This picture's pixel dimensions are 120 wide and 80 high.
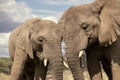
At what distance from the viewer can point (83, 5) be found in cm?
1005

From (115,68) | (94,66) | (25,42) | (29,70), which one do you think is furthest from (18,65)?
(115,68)

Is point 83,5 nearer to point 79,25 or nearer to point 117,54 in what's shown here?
point 79,25

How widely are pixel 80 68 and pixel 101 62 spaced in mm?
1218

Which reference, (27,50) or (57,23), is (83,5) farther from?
(27,50)

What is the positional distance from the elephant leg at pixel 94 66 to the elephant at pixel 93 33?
2cm

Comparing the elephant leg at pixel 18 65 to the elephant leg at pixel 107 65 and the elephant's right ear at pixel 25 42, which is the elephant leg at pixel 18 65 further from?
the elephant leg at pixel 107 65

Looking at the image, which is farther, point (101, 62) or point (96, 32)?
point (101, 62)

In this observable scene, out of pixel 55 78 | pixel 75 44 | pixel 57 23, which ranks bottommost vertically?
pixel 55 78

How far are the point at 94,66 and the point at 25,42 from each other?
5.56ft

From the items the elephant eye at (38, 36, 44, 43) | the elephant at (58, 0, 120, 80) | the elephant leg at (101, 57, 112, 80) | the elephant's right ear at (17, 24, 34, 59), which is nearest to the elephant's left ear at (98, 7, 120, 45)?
the elephant at (58, 0, 120, 80)

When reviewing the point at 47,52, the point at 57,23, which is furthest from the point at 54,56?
the point at 57,23

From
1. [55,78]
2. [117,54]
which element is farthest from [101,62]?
[55,78]

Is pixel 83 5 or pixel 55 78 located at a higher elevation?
pixel 83 5

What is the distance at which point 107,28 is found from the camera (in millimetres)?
9781
